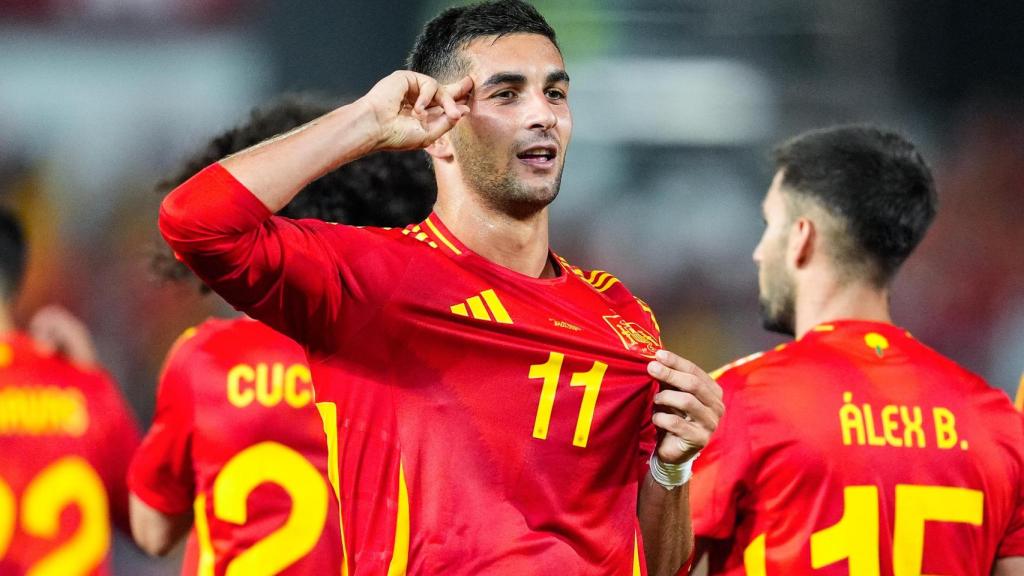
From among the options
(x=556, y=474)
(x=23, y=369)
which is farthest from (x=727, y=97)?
(x=556, y=474)

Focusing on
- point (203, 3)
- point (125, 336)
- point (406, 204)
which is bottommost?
point (125, 336)

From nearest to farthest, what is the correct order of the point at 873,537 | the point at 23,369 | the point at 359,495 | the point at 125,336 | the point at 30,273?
the point at 359,495
the point at 873,537
the point at 23,369
the point at 125,336
the point at 30,273

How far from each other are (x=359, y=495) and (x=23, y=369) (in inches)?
99.7

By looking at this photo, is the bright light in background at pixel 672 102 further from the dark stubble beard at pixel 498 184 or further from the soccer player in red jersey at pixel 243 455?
the dark stubble beard at pixel 498 184

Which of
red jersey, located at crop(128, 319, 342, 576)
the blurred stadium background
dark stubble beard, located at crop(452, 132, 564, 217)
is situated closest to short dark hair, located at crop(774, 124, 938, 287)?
dark stubble beard, located at crop(452, 132, 564, 217)

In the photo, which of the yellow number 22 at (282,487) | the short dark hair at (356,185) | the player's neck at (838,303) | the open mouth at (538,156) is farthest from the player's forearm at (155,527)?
the player's neck at (838,303)

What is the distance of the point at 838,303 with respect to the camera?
391 centimetres

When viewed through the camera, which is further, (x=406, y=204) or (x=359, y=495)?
(x=406, y=204)

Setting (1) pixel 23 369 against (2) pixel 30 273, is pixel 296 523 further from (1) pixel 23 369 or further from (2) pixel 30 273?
(2) pixel 30 273

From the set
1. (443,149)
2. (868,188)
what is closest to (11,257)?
(443,149)

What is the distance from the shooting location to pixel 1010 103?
10.3 meters

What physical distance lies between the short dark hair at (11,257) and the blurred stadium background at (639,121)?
382 cm

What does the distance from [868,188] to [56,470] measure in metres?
2.93

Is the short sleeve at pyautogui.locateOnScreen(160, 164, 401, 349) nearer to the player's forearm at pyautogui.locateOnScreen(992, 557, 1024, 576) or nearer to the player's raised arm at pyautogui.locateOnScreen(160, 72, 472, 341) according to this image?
the player's raised arm at pyautogui.locateOnScreen(160, 72, 472, 341)
